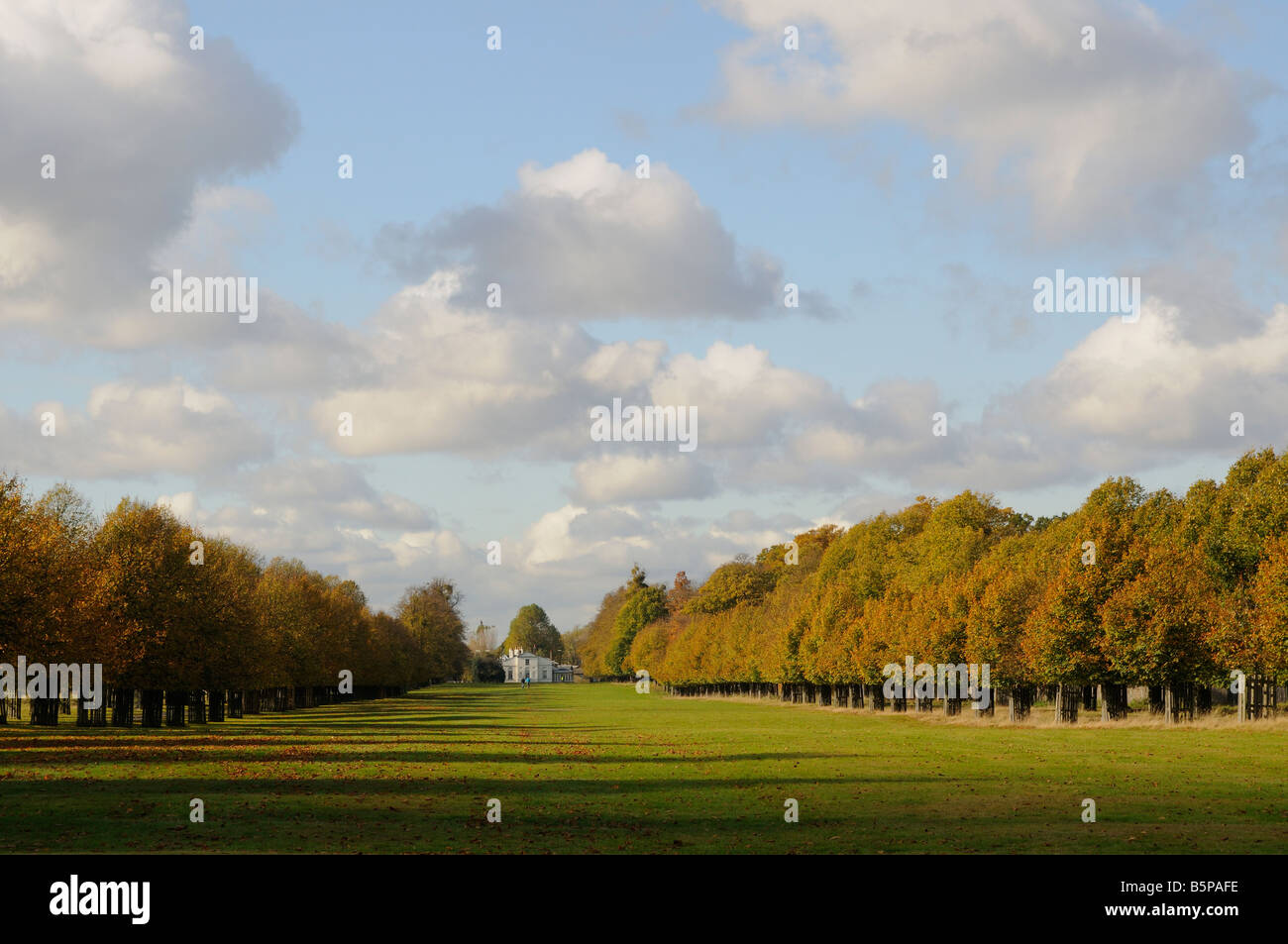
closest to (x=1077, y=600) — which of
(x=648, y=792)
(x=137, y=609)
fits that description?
(x=648, y=792)

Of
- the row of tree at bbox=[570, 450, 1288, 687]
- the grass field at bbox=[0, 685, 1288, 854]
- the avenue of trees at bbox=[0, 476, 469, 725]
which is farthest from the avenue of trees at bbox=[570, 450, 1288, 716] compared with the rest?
the avenue of trees at bbox=[0, 476, 469, 725]

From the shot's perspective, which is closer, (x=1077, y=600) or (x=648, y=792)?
(x=648, y=792)

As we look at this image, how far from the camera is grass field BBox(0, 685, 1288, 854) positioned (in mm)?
25047

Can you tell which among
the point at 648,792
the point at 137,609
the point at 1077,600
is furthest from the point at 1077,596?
the point at 137,609

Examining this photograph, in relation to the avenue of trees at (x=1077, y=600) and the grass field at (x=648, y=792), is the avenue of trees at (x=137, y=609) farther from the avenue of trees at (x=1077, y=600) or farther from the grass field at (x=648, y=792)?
the avenue of trees at (x=1077, y=600)

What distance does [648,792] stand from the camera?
1385 inches

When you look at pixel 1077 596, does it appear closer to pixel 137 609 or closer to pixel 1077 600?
pixel 1077 600

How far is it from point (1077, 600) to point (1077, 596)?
0.81ft

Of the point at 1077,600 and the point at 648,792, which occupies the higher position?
the point at 1077,600

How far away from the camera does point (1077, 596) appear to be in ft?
239

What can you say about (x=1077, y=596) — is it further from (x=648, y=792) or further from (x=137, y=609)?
(x=137, y=609)

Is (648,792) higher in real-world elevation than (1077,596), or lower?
lower
